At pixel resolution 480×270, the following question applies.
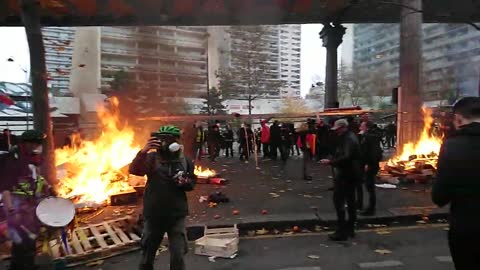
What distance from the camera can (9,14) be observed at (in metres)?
14.2

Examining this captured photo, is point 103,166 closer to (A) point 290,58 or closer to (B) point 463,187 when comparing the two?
(B) point 463,187

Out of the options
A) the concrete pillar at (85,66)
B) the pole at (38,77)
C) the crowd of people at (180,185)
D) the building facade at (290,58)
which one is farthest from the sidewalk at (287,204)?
the building facade at (290,58)

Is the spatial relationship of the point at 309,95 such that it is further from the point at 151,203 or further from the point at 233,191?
the point at 151,203

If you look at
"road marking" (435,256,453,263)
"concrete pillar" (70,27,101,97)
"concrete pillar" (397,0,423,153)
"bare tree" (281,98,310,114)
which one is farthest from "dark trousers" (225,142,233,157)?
"bare tree" (281,98,310,114)

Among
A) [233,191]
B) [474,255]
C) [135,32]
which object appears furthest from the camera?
[135,32]

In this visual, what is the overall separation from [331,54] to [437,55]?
17.2 ft

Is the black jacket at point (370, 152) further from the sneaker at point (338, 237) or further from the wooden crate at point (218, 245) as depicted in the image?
the wooden crate at point (218, 245)

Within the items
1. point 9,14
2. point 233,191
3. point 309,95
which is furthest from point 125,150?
point 309,95

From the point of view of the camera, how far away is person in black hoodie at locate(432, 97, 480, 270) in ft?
8.21

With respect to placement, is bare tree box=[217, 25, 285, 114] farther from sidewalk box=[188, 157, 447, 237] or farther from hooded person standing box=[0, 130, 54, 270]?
hooded person standing box=[0, 130, 54, 270]

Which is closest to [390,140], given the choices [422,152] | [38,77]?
[422,152]

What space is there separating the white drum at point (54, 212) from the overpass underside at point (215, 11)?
11440 millimetres

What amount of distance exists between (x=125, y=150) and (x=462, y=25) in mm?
15677

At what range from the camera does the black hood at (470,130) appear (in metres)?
2.54
